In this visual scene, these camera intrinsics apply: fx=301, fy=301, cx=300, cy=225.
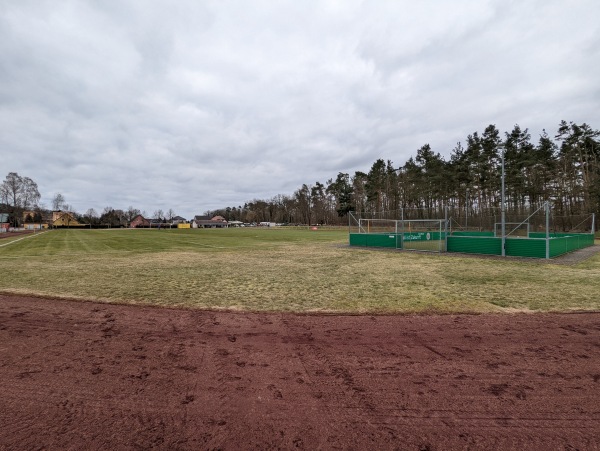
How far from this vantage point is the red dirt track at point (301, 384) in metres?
2.48

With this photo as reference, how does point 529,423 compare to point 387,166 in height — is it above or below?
below

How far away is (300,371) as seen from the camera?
11.8ft

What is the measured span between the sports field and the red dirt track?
Result: 2 cm

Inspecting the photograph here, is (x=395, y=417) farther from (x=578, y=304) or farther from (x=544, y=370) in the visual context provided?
(x=578, y=304)

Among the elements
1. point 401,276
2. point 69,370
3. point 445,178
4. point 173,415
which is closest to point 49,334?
point 69,370

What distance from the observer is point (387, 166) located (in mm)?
66688

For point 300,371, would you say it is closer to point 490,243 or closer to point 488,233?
point 490,243

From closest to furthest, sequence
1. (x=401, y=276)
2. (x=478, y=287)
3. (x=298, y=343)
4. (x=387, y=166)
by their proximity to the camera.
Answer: (x=298, y=343)
(x=478, y=287)
(x=401, y=276)
(x=387, y=166)

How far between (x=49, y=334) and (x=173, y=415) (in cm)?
343

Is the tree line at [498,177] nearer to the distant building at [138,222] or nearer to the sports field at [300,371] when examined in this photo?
the sports field at [300,371]

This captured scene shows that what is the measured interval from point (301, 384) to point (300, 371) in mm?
299

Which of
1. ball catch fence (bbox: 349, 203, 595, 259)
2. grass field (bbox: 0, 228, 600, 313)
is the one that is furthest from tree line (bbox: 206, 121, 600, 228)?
grass field (bbox: 0, 228, 600, 313)

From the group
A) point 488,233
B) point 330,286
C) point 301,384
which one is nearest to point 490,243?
point 488,233

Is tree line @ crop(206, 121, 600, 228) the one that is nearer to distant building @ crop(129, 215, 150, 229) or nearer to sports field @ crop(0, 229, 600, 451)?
sports field @ crop(0, 229, 600, 451)
